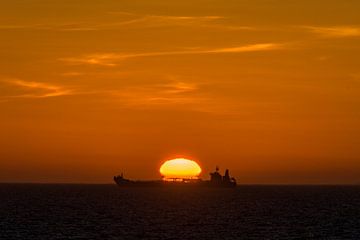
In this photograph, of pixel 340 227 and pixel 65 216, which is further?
pixel 65 216

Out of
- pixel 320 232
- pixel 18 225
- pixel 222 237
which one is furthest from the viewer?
pixel 18 225

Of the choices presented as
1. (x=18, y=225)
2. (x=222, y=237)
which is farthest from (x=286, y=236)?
(x=18, y=225)

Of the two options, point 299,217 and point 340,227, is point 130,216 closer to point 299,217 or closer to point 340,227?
point 299,217

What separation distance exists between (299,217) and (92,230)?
45.8 meters

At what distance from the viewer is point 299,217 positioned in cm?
12912

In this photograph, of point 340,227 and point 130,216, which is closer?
point 340,227

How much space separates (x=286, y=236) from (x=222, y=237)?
796 centimetres

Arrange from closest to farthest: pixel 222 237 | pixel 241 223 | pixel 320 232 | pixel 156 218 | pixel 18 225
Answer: pixel 222 237, pixel 320 232, pixel 18 225, pixel 241 223, pixel 156 218

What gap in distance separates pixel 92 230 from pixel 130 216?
101 feet

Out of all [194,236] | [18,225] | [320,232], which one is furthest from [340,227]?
[18,225]

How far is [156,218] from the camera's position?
123 meters

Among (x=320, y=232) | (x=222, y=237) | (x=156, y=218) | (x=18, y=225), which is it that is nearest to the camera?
(x=222, y=237)

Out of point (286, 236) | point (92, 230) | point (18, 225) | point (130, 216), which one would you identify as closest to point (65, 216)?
point (130, 216)

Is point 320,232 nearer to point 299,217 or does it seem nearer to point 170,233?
point 170,233
